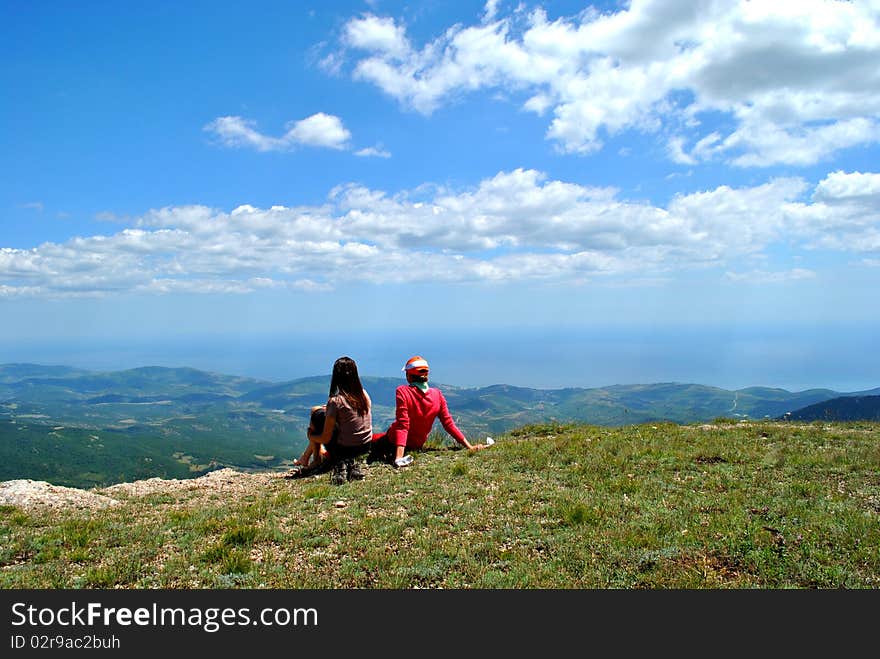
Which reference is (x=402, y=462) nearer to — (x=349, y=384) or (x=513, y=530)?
(x=349, y=384)

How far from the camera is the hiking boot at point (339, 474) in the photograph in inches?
409

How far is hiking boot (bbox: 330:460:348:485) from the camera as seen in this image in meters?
10.4

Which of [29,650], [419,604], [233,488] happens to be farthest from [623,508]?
[233,488]

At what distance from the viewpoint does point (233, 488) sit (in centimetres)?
1114

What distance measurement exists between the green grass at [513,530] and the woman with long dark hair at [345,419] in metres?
0.72

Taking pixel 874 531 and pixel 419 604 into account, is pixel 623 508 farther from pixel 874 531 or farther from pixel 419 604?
pixel 419 604

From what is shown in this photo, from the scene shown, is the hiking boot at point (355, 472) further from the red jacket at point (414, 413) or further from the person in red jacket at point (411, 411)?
the red jacket at point (414, 413)

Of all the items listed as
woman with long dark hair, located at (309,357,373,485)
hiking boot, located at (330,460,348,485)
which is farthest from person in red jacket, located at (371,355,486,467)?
hiking boot, located at (330,460,348,485)

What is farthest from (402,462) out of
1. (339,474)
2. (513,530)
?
(513,530)

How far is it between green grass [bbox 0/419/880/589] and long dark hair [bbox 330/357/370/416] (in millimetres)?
1700

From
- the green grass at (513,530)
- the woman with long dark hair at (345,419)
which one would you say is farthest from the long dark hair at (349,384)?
the green grass at (513,530)

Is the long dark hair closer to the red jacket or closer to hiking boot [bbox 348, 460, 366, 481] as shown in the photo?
the red jacket

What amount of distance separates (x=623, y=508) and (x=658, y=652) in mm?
3404

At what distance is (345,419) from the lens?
37.4 feet
